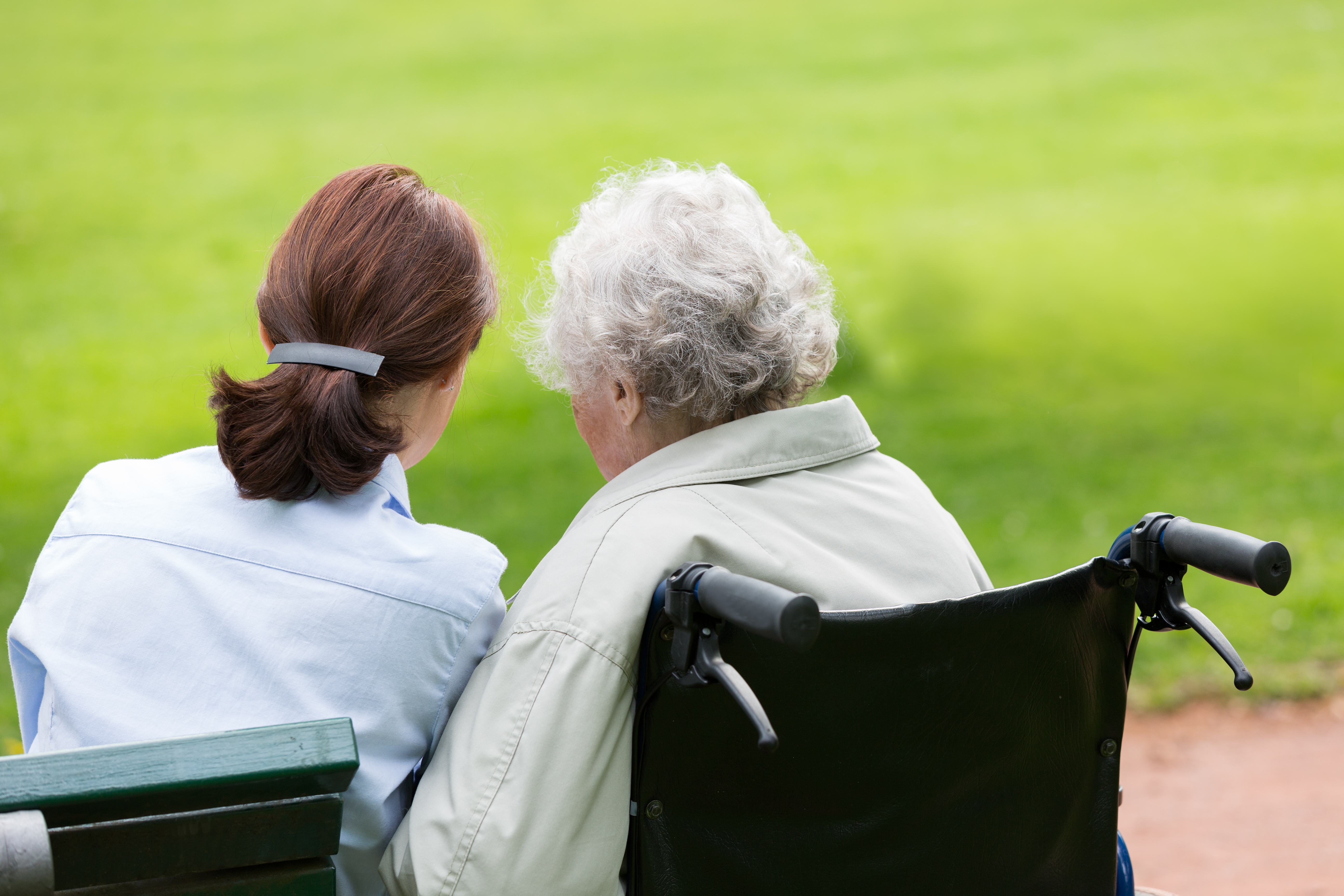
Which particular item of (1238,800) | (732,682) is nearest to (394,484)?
(732,682)

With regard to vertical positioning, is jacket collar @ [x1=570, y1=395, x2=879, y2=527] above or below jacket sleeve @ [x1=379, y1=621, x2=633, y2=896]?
above

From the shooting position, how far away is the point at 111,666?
1828 millimetres

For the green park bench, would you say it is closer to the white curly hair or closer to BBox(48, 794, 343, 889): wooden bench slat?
BBox(48, 794, 343, 889): wooden bench slat

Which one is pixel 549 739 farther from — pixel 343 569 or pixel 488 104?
pixel 488 104

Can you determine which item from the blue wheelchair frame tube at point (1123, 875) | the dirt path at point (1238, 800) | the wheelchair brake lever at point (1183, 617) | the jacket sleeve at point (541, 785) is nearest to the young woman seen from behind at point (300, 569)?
the jacket sleeve at point (541, 785)

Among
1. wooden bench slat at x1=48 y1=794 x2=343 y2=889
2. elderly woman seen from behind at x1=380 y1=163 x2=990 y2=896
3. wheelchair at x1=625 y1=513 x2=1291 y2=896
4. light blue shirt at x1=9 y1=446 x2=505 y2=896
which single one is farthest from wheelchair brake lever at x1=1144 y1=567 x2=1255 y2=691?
wooden bench slat at x1=48 y1=794 x2=343 y2=889

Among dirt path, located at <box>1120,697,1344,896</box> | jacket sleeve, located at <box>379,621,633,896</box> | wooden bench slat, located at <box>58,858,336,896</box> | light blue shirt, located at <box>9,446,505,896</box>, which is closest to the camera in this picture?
wooden bench slat, located at <box>58,858,336,896</box>

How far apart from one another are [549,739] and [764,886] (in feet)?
1.13

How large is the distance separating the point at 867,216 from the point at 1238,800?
9.66 metres

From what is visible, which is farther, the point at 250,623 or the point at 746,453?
the point at 746,453

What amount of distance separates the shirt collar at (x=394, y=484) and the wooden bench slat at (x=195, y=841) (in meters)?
0.48

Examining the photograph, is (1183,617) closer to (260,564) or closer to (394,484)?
(394,484)

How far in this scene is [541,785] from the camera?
1.71 meters

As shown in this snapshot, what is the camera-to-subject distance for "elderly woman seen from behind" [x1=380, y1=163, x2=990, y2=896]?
1.72m
